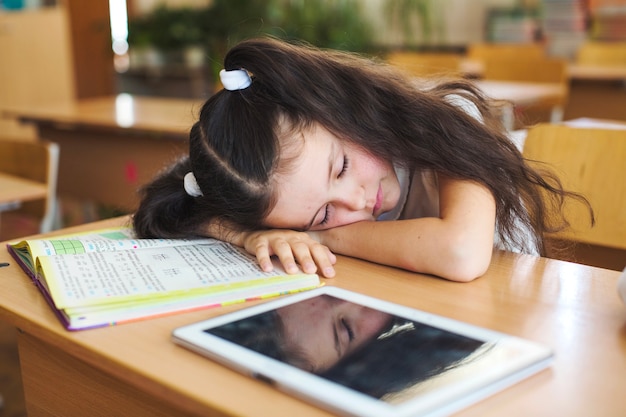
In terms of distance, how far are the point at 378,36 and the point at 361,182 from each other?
4.84 m

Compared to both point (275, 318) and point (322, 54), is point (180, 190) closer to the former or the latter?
point (322, 54)

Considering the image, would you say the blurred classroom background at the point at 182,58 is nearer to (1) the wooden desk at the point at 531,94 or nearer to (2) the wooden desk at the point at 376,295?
(1) the wooden desk at the point at 531,94

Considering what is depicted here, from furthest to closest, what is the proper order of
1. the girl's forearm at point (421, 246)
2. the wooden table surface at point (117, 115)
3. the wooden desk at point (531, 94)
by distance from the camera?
the wooden desk at point (531, 94) < the wooden table surface at point (117, 115) < the girl's forearm at point (421, 246)

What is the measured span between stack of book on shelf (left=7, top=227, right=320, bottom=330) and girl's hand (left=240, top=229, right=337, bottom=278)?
0.05ft

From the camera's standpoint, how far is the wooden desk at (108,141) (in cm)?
272

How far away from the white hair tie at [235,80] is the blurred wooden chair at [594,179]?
0.66 meters

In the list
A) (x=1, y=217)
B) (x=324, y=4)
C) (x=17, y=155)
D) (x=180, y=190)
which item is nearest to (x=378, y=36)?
(x=324, y=4)

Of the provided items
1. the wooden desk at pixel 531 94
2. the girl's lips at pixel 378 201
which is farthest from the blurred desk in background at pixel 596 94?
the girl's lips at pixel 378 201

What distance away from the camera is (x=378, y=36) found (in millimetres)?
5691

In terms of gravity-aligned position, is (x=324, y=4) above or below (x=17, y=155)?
above

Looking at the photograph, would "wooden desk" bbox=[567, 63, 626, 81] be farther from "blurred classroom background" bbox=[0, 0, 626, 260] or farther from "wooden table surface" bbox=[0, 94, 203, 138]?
A: "wooden table surface" bbox=[0, 94, 203, 138]

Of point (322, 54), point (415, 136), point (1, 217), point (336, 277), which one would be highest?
point (322, 54)

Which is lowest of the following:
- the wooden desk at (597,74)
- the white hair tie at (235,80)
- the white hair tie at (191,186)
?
the wooden desk at (597,74)

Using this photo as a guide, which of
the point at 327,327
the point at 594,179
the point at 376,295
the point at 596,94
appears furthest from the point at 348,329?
the point at 596,94
